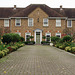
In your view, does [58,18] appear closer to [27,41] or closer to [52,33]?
[52,33]

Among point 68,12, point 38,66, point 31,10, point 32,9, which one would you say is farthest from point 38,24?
point 38,66

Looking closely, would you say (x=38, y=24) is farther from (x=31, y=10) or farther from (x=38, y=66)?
(x=38, y=66)

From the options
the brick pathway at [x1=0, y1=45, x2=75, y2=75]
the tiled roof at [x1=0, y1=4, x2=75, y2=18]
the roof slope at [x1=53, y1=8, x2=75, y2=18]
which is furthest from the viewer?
the roof slope at [x1=53, y1=8, x2=75, y2=18]

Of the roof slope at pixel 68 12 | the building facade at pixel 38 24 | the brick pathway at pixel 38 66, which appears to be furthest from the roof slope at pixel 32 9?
the brick pathway at pixel 38 66

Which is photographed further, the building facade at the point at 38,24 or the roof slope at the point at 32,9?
the roof slope at the point at 32,9

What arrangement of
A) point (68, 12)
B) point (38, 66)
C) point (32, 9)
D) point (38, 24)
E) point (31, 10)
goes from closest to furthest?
point (38, 66) → point (38, 24) → point (31, 10) → point (32, 9) → point (68, 12)

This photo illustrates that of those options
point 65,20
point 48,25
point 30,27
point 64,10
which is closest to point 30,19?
point 30,27

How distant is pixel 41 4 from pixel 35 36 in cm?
954

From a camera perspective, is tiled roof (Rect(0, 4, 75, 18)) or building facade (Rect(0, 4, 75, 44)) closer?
building facade (Rect(0, 4, 75, 44))

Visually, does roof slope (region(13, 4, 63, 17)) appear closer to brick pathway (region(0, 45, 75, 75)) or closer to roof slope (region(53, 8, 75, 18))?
roof slope (region(53, 8, 75, 18))

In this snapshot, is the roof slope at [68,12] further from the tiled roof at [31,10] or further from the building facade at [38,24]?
the building facade at [38,24]

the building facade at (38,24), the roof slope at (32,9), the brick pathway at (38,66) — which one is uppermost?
the roof slope at (32,9)

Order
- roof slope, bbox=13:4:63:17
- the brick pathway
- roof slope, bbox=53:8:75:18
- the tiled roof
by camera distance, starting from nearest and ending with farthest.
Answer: the brick pathway < roof slope, bbox=13:4:63:17 < the tiled roof < roof slope, bbox=53:8:75:18

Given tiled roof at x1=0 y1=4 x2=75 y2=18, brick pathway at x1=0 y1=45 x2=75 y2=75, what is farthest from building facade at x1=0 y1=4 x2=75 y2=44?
brick pathway at x1=0 y1=45 x2=75 y2=75
